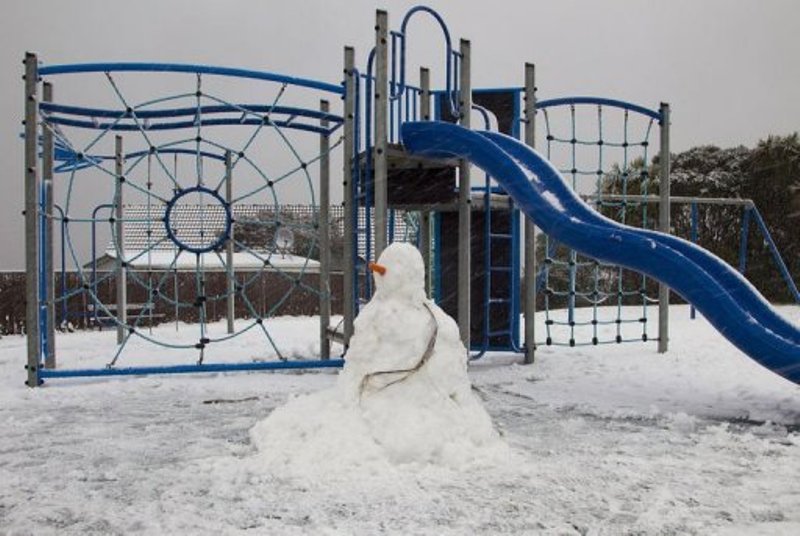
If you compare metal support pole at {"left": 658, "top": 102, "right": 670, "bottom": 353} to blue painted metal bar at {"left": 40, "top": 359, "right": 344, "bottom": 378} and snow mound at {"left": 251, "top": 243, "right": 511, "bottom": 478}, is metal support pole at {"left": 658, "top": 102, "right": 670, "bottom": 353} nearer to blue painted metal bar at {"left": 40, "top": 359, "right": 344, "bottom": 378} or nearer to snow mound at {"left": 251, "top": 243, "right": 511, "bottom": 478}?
blue painted metal bar at {"left": 40, "top": 359, "right": 344, "bottom": 378}

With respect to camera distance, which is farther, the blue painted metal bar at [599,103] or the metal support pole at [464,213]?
the blue painted metal bar at [599,103]

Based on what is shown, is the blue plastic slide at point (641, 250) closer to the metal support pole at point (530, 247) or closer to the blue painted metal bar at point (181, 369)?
the metal support pole at point (530, 247)

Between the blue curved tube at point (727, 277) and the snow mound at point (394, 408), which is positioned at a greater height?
the blue curved tube at point (727, 277)

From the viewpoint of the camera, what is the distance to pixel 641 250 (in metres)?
5.46

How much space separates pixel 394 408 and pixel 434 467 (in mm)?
399

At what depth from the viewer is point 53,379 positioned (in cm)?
699

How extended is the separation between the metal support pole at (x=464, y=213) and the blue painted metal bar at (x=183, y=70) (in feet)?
4.01

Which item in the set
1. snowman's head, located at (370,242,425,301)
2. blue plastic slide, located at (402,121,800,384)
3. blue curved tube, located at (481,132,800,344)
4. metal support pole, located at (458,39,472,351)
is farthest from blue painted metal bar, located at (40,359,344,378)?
snowman's head, located at (370,242,425,301)

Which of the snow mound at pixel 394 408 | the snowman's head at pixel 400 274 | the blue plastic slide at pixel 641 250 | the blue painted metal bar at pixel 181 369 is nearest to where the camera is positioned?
the snow mound at pixel 394 408

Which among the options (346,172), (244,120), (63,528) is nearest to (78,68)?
(244,120)

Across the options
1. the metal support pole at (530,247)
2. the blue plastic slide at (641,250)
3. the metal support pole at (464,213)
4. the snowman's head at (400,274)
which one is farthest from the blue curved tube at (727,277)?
the snowman's head at (400,274)

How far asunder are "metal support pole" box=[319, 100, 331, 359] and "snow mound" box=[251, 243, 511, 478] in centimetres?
344

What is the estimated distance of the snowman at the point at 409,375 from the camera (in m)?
3.77

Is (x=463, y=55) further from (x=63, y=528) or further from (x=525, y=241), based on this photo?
(x=63, y=528)
